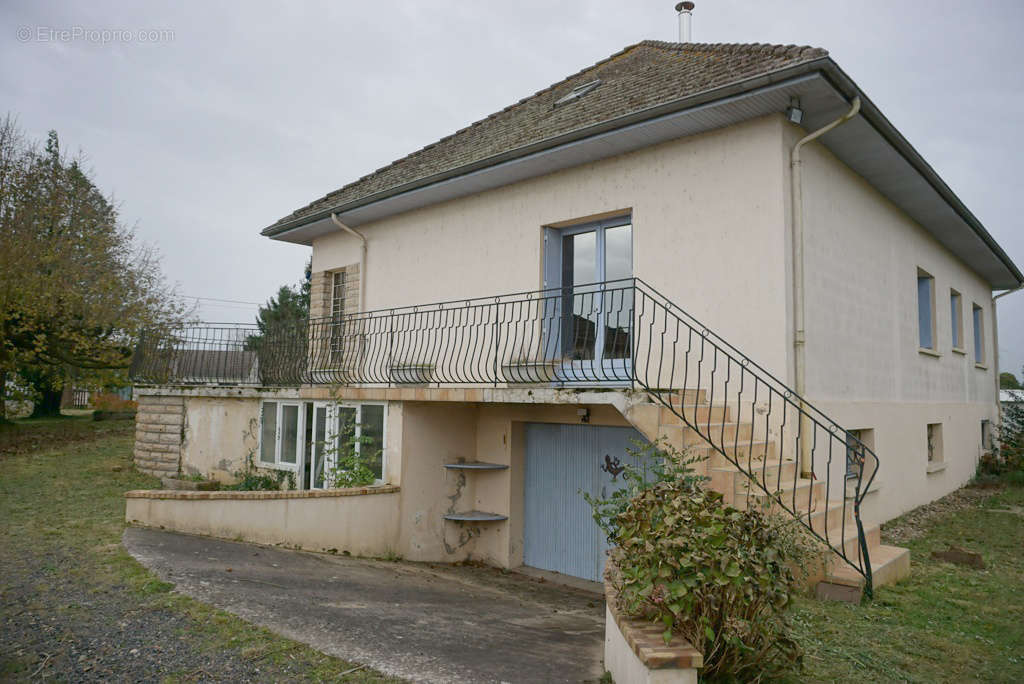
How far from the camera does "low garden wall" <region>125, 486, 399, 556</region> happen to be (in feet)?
25.9

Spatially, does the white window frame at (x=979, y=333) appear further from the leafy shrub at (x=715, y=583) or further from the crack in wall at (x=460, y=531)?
the leafy shrub at (x=715, y=583)

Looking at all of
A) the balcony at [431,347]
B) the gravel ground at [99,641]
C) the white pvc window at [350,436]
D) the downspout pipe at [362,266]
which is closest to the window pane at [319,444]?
the white pvc window at [350,436]

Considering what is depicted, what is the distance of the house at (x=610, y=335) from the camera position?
6.55m

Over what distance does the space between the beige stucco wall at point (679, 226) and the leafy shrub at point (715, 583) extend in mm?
3610

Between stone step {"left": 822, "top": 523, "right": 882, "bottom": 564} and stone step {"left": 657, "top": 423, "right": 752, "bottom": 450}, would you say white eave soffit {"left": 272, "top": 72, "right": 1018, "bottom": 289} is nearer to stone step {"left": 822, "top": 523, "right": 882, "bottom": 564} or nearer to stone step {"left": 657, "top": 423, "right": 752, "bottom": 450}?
stone step {"left": 657, "top": 423, "right": 752, "bottom": 450}

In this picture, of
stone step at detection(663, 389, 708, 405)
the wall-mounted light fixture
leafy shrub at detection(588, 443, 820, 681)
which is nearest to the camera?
leafy shrub at detection(588, 443, 820, 681)

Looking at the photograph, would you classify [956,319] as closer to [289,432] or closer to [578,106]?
[578,106]

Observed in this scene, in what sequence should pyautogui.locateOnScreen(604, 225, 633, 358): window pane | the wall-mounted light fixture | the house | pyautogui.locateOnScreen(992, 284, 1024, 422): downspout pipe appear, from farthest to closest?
1. pyautogui.locateOnScreen(992, 284, 1024, 422): downspout pipe
2. pyautogui.locateOnScreen(604, 225, 633, 358): window pane
3. the house
4. the wall-mounted light fixture

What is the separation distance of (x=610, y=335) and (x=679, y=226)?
1.55 m

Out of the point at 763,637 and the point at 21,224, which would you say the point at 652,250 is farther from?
the point at 21,224

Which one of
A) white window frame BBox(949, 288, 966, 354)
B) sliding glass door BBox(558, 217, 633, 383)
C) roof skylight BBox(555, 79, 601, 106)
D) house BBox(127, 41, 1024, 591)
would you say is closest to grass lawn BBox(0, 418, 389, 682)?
house BBox(127, 41, 1024, 591)

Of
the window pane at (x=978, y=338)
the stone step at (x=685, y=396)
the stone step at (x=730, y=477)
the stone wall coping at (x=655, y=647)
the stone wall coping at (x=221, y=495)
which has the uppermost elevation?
the window pane at (x=978, y=338)

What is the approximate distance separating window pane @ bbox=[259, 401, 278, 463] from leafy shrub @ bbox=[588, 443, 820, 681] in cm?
862

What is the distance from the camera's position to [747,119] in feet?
22.7
